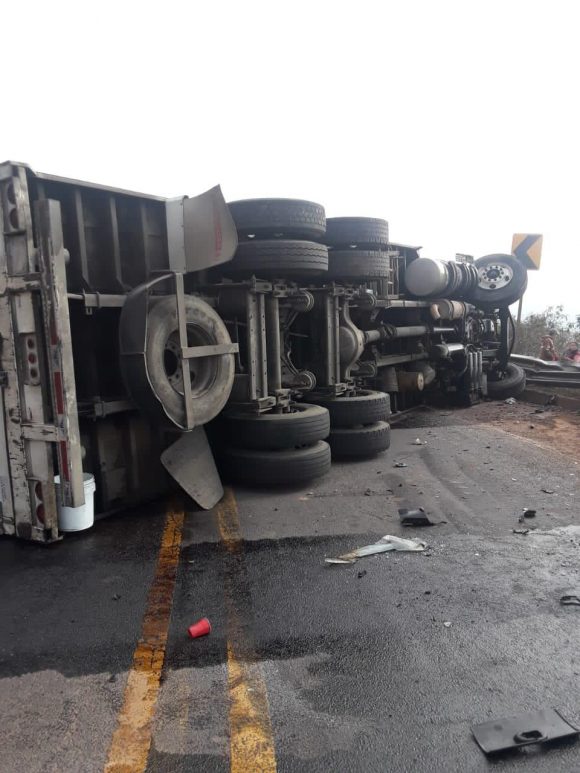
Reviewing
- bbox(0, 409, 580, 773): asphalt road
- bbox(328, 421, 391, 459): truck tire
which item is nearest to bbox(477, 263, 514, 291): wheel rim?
bbox(328, 421, 391, 459): truck tire

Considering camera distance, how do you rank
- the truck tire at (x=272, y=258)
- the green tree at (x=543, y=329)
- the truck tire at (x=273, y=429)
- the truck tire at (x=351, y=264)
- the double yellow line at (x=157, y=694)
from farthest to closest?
the green tree at (x=543, y=329)
the truck tire at (x=351, y=264)
the truck tire at (x=272, y=258)
the truck tire at (x=273, y=429)
the double yellow line at (x=157, y=694)

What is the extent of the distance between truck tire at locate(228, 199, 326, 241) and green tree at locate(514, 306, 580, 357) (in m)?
15.2

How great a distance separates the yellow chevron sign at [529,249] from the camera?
12508 mm

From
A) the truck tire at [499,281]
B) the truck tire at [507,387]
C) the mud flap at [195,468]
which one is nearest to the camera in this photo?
the mud flap at [195,468]

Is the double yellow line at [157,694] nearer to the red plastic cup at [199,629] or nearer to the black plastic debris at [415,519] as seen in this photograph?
the red plastic cup at [199,629]

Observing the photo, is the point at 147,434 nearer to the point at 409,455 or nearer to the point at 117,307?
the point at 117,307

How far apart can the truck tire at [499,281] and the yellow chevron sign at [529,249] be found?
0.19m

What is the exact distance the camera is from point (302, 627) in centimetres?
321

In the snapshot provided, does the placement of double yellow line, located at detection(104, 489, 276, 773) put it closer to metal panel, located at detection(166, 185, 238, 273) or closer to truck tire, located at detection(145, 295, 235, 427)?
truck tire, located at detection(145, 295, 235, 427)

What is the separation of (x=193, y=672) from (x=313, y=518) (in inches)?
88.6

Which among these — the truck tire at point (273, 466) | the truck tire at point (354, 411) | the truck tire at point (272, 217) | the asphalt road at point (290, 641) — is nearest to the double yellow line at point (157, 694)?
the asphalt road at point (290, 641)

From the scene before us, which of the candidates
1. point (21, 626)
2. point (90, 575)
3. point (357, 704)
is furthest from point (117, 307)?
point (357, 704)

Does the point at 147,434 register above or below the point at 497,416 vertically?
above

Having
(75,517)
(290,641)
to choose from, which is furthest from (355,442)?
(290,641)
